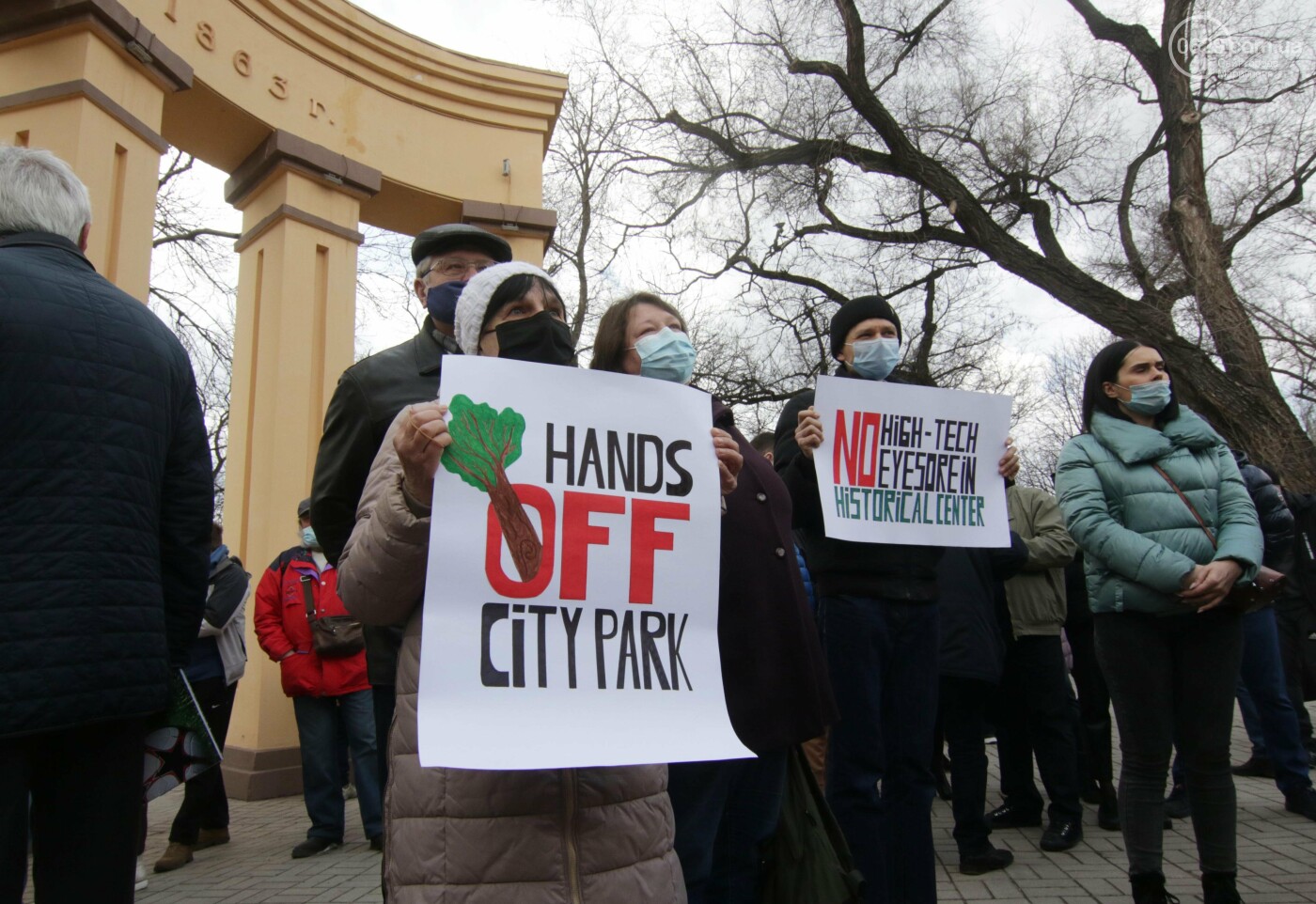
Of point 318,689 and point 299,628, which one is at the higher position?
point 299,628

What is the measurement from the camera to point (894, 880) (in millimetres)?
3266

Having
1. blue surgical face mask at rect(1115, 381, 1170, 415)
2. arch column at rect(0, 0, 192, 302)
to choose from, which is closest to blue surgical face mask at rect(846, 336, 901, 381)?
blue surgical face mask at rect(1115, 381, 1170, 415)

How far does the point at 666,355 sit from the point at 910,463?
4.08ft

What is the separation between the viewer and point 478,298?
216cm

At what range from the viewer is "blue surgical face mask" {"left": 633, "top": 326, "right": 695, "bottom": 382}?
273cm

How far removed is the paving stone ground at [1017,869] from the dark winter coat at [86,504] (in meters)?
2.77

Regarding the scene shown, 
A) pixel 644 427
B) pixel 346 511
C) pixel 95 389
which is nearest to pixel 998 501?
pixel 644 427

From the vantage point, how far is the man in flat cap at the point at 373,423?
2582 mm

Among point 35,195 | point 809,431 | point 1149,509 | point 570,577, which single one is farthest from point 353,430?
point 1149,509

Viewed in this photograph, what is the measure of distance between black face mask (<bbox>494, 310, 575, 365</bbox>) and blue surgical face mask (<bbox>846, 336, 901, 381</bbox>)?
6.07 ft

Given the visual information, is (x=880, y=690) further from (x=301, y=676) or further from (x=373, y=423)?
(x=301, y=676)

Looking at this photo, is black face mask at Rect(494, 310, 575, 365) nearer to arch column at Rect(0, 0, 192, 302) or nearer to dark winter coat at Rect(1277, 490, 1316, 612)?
arch column at Rect(0, 0, 192, 302)

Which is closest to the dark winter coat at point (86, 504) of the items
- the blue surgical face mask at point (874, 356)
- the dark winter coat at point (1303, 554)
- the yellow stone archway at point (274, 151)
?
the blue surgical face mask at point (874, 356)

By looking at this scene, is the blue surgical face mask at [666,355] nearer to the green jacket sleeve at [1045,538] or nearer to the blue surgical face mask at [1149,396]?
the blue surgical face mask at [1149,396]
